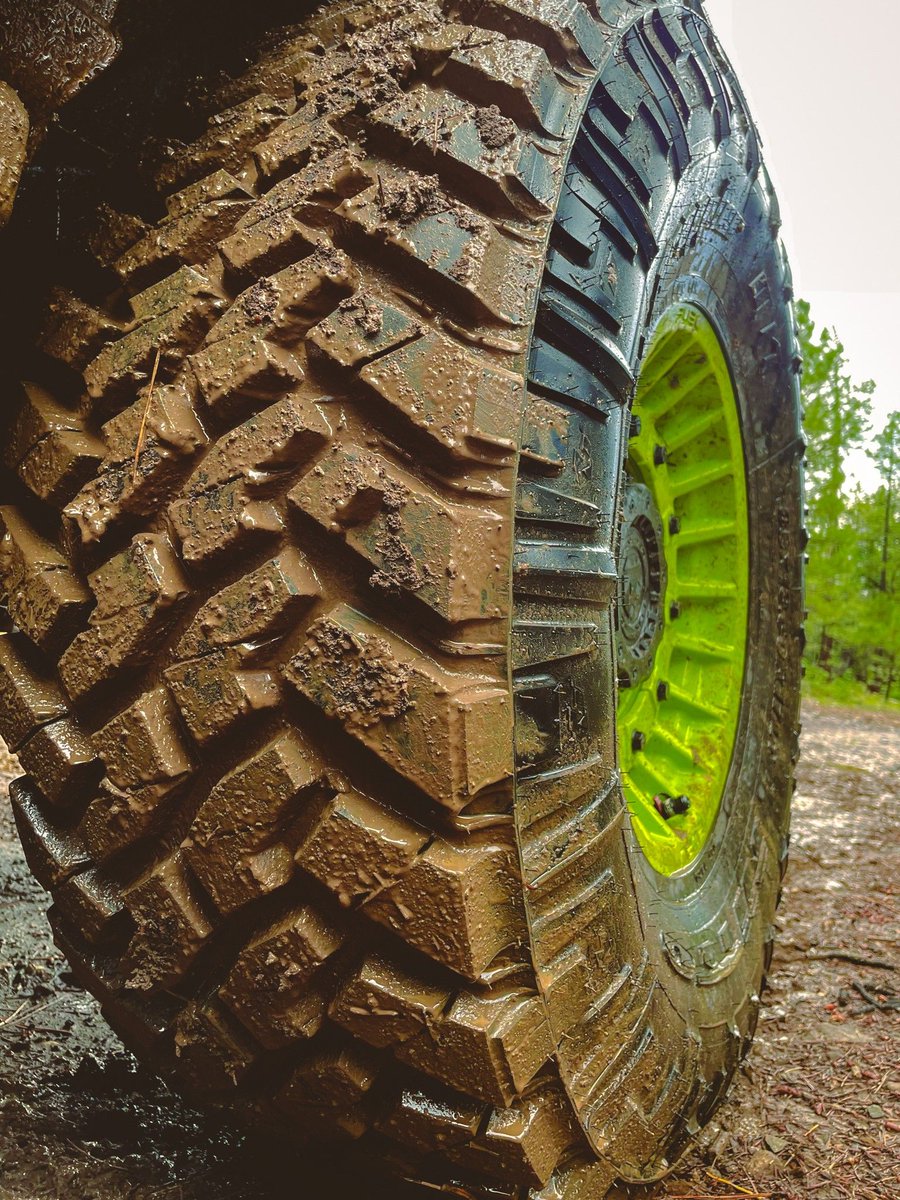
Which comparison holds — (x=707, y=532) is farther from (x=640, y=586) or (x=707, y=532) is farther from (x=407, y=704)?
(x=407, y=704)

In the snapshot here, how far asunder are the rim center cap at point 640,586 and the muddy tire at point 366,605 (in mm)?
558

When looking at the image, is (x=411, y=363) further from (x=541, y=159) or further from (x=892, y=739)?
(x=892, y=739)

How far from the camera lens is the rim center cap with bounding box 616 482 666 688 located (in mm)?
1493

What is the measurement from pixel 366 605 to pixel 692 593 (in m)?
1.19

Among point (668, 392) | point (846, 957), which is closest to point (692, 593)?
point (668, 392)

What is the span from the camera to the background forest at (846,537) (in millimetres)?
9664

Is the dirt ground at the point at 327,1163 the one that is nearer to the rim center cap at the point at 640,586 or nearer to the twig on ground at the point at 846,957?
the twig on ground at the point at 846,957

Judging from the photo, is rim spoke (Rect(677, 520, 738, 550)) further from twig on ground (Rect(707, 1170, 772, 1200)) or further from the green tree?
the green tree

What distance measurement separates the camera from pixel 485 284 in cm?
74

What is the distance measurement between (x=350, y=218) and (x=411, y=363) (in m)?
0.16

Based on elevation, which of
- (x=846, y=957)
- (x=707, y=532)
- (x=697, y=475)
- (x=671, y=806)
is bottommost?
(x=846, y=957)

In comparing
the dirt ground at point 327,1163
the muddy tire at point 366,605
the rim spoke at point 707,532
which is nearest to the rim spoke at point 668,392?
the rim spoke at point 707,532

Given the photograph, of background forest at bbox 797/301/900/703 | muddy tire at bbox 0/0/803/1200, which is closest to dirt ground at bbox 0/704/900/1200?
muddy tire at bbox 0/0/803/1200

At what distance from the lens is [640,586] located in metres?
1.55
